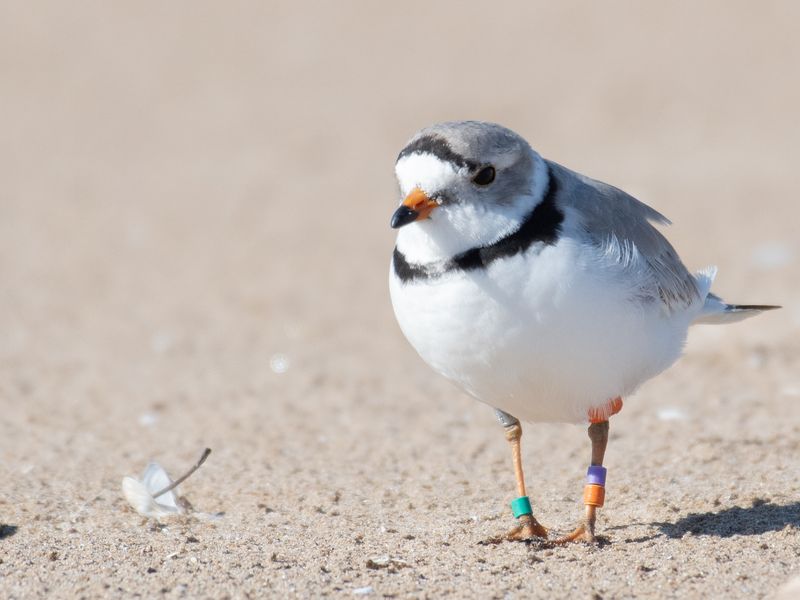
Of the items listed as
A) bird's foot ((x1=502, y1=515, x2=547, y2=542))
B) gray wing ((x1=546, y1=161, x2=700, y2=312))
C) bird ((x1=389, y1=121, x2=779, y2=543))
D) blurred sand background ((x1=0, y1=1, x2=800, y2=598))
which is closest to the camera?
bird ((x1=389, y1=121, x2=779, y2=543))

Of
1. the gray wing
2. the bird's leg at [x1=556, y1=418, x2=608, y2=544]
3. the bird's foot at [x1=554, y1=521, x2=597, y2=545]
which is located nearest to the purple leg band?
the bird's leg at [x1=556, y1=418, x2=608, y2=544]

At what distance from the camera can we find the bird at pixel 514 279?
12.3ft

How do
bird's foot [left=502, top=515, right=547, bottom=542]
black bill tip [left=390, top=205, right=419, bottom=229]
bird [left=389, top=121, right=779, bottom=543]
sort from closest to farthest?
black bill tip [left=390, top=205, right=419, bottom=229] → bird [left=389, top=121, right=779, bottom=543] → bird's foot [left=502, top=515, right=547, bottom=542]

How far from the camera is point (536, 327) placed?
377 cm

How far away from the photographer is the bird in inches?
148

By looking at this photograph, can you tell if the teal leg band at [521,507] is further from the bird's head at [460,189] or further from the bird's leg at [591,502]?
the bird's head at [460,189]

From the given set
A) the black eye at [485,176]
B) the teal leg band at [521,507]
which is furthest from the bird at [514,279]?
the teal leg band at [521,507]

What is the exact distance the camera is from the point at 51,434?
6.06 m

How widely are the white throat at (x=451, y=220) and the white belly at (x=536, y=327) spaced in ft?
0.29

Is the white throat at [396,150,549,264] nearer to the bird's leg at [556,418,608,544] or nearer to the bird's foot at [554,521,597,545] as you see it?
the bird's leg at [556,418,608,544]

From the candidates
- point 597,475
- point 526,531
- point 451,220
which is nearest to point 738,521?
point 597,475

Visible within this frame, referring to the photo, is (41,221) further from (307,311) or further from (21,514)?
(21,514)

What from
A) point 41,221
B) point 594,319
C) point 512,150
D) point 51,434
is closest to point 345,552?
point 594,319

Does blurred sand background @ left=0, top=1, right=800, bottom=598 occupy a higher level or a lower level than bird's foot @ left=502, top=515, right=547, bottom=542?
higher
